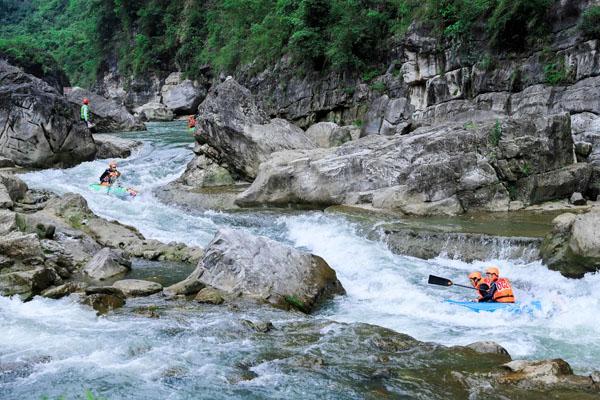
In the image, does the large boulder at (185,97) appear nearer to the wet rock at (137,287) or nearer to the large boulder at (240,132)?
the large boulder at (240,132)

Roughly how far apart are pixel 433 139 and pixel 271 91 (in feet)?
42.5

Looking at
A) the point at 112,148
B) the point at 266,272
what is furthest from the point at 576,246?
the point at 112,148

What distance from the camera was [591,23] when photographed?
14.8 metres

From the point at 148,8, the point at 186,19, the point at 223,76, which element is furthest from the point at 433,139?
the point at 148,8

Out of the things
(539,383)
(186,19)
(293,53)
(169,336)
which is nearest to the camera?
(539,383)

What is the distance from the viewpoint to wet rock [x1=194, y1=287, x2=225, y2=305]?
25.7 ft

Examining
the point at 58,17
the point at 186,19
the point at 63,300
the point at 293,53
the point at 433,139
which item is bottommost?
the point at 63,300

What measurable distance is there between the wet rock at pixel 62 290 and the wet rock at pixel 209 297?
1.67 m

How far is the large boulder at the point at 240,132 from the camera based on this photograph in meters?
16.3

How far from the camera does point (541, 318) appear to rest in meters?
7.61

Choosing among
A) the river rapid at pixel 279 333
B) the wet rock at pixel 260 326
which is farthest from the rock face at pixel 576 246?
the wet rock at pixel 260 326

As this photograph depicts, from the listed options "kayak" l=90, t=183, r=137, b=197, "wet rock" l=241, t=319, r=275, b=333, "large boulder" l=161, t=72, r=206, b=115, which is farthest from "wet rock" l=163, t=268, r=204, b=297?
"large boulder" l=161, t=72, r=206, b=115

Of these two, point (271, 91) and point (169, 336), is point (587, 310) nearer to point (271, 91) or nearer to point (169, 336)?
point (169, 336)

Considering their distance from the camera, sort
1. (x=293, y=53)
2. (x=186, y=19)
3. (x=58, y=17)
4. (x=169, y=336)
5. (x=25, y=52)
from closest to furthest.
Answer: (x=169, y=336) < (x=293, y=53) < (x=25, y=52) < (x=186, y=19) < (x=58, y=17)
